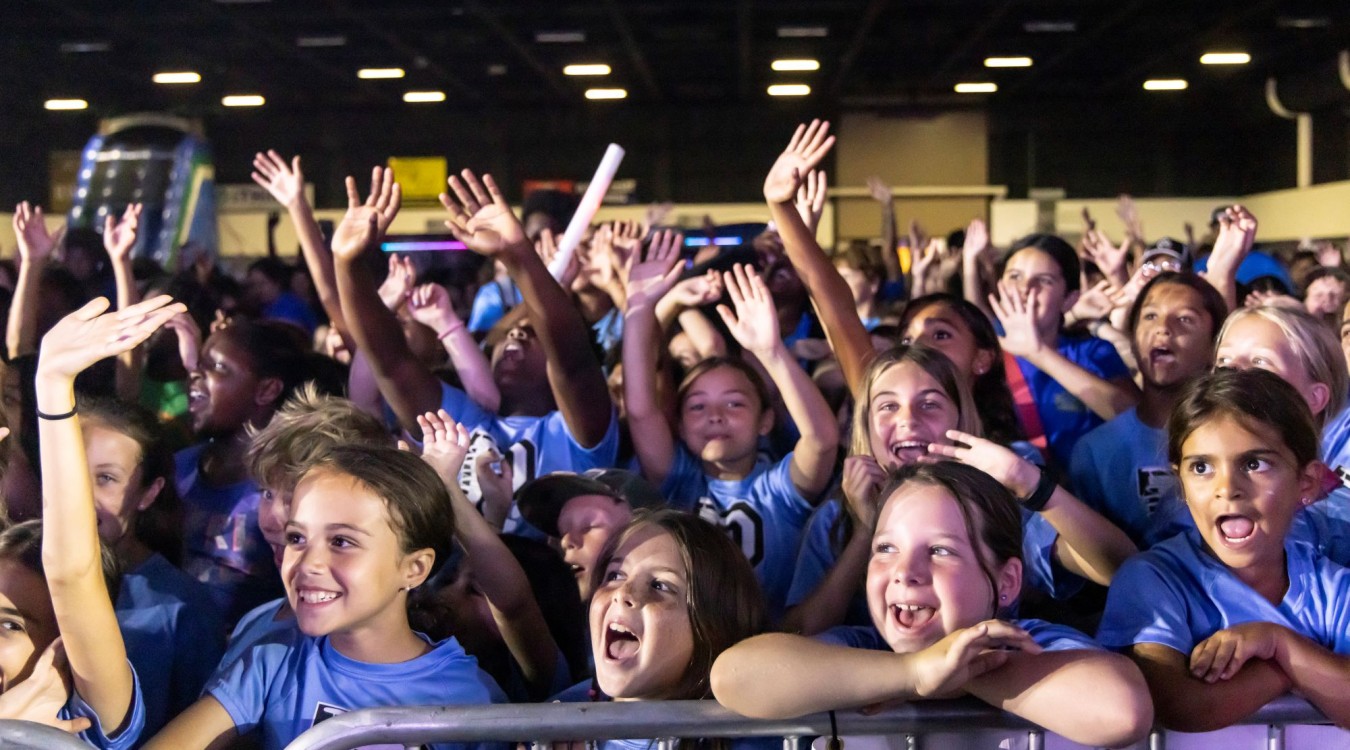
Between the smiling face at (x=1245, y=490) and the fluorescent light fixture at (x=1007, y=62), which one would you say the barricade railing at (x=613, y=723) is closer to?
the smiling face at (x=1245, y=490)

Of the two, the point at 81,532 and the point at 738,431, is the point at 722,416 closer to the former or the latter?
the point at 738,431

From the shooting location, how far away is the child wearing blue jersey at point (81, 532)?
1.68 metres

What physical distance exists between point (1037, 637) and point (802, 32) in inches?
367

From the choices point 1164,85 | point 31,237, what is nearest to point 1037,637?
Answer: point 31,237

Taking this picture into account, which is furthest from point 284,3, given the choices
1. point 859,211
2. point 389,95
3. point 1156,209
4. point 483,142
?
point 1156,209

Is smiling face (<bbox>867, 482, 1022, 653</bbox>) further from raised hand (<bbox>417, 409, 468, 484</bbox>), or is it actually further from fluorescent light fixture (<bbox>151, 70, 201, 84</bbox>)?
fluorescent light fixture (<bbox>151, 70, 201, 84</bbox>)

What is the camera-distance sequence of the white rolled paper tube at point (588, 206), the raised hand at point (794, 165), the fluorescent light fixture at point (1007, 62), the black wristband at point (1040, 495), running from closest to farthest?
the black wristband at point (1040, 495) → the raised hand at point (794, 165) → the white rolled paper tube at point (588, 206) → the fluorescent light fixture at point (1007, 62)

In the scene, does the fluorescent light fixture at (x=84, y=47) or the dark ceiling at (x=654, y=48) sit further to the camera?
the fluorescent light fixture at (x=84, y=47)

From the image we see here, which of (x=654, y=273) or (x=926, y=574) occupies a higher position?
(x=654, y=273)

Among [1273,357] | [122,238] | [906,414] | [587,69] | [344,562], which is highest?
[587,69]

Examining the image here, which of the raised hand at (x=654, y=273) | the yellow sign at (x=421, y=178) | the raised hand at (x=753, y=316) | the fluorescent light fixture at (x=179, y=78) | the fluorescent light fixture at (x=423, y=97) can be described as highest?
the fluorescent light fixture at (x=423, y=97)

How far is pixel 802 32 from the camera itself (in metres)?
10.4

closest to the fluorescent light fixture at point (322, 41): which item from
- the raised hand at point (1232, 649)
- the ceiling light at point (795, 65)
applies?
the ceiling light at point (795, 65)

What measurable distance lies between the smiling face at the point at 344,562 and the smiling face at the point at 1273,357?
1.50 m
